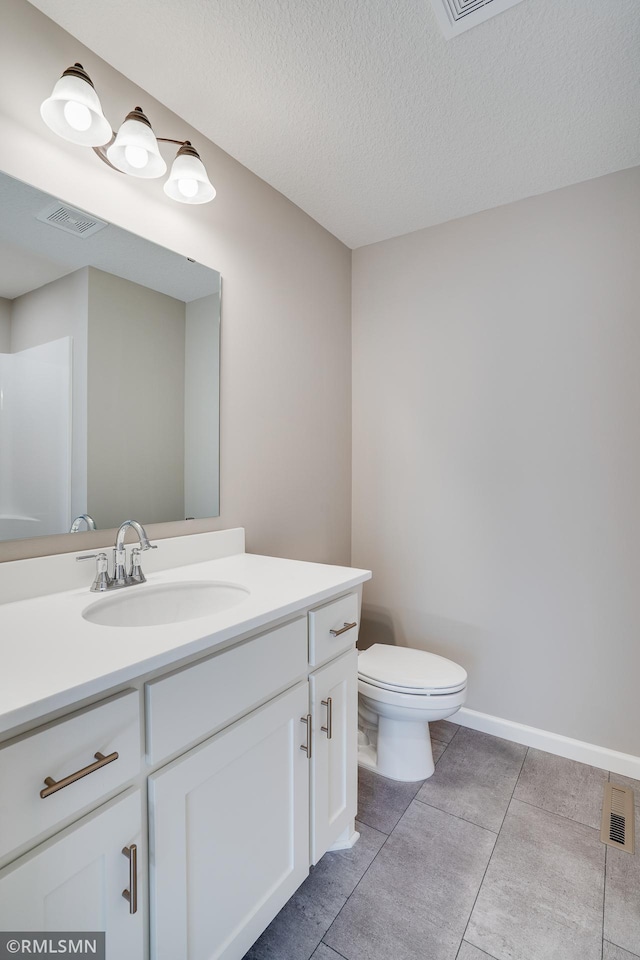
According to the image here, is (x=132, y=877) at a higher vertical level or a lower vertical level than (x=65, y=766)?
lower

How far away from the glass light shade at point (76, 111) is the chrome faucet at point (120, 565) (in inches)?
39.6

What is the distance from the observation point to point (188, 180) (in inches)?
55.7

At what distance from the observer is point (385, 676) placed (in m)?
1.75

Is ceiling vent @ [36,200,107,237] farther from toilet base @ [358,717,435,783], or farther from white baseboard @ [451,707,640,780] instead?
white baseboard @ [451,707,640,780]

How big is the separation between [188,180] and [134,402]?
70 centimetres

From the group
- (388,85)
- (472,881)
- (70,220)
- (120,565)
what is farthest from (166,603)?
(388,85)

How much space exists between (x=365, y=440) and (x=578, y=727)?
1605 mm

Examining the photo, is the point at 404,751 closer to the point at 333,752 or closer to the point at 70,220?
A: the point at 333,752

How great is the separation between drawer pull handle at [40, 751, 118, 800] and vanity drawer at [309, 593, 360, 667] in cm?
56

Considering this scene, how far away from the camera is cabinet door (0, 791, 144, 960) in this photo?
0.64 m

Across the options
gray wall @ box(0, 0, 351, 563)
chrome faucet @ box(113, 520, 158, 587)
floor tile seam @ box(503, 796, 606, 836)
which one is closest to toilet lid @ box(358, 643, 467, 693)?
floor tile seam @ box(503, 796, 606, 836)

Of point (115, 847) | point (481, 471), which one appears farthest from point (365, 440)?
point (115, 847)

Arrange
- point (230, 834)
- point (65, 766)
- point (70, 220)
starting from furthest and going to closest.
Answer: point (70, 220) < point (230, 834) < point (65, 766)

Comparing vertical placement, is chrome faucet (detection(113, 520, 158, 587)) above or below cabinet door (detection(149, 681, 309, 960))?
above
